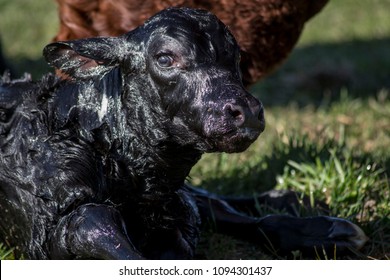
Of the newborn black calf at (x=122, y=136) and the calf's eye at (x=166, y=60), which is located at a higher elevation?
the calf's eye at (x=166, y=60)

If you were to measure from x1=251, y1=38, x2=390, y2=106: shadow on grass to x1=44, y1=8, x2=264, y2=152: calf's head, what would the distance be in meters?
4.54

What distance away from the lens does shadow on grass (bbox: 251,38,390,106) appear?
8148 mm

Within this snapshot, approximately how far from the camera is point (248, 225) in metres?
4.19

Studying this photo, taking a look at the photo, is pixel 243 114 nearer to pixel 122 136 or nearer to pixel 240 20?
pixel 122 136

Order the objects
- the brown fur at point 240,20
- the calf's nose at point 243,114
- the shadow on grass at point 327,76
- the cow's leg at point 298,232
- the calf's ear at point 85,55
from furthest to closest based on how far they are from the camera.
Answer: the shadow on grass at point 327,76 → the brown fur at point 240,20 → the cow's leg at point 298,232 → the calf's ear at point 85,55 → the calf's nose at point 243,114

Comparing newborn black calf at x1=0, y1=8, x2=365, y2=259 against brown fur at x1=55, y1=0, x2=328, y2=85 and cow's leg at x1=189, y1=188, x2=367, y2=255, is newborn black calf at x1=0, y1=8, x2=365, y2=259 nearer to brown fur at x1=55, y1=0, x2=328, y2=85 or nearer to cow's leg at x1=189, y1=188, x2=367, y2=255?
cow's leg at x1=189, y1=188, x2=367, y2=255

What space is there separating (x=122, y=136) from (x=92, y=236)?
16.6 inches

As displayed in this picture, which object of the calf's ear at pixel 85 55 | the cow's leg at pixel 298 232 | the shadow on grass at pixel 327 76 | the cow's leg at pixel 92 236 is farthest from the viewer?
the shadow on grass at pixel 327 76

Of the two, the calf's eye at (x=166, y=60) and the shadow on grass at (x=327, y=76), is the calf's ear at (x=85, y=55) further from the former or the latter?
the shadow on grass at (x=327, y=76)

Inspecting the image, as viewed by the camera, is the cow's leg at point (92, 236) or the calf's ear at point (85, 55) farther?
the calf's ear at point (85, 55)

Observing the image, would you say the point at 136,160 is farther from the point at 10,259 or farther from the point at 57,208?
the point at 10,259

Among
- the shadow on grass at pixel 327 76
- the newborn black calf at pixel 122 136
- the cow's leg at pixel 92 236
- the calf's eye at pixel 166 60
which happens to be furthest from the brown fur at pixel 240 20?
the shadow on grass at pixel 327 76

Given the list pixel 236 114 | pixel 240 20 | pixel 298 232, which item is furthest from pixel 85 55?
pixel 240 20

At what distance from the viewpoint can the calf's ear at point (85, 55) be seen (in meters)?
3.38
